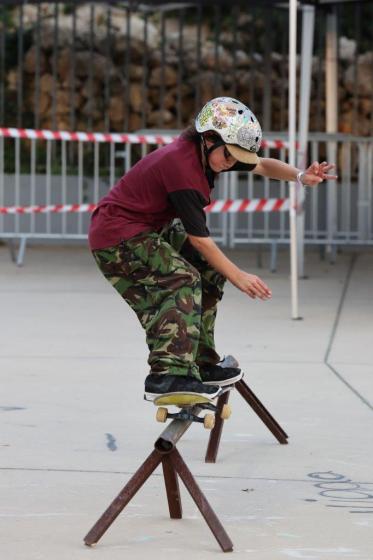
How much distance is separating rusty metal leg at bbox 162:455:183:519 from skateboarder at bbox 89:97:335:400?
0.27 m

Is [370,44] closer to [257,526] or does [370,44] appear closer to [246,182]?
[246,182]

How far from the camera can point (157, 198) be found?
5.14 metres

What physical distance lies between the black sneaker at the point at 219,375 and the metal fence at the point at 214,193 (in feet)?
25.8

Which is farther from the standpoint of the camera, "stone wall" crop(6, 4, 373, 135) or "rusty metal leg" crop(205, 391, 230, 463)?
"stone wall" crop(6, 4, 373, 135)

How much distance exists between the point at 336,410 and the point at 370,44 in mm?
11307

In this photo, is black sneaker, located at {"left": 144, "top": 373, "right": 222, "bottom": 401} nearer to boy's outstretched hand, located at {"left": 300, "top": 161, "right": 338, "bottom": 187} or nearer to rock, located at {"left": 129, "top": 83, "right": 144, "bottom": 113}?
boy's outstretched hand, located at {"left": 300, "top": 161, "right": 338, "bottom": 187}

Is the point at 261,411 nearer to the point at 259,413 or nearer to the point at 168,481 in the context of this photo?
the point at 259,413

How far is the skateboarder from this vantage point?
16.3 feet

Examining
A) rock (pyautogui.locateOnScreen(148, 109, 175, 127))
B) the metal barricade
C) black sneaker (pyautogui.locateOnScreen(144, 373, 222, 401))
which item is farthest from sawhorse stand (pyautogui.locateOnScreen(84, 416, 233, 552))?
rock (pyautogui.locateOnScreen(148, 109, 175, 127))

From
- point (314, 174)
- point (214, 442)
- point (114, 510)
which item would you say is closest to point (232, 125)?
point (314, 174)

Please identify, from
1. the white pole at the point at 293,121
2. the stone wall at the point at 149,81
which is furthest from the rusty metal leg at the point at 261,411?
the stone wall at the point at 149,81

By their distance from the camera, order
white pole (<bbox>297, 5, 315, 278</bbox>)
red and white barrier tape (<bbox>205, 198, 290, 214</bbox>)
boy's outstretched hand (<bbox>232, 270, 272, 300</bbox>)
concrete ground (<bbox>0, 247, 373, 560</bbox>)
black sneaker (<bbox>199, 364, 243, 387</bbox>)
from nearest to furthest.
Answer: concrete ground (<bbox>0, 247, 373, 560</bbox>) < boy's outstretched hand (<bbox>232, 270, 272, 300</bbox>) < black sneaker (<bbox>199, 364, 243, 387</bbox>) < white pole (<bbox>297, 5, 315, 278</bbox>) < red and white barrier tape (<bbox>205, 198, 290, 214</bbox>)

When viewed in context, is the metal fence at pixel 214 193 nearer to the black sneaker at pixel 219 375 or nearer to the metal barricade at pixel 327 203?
the metal barricade at pixel 327 203

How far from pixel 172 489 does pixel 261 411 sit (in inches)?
51.3
